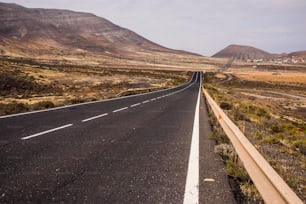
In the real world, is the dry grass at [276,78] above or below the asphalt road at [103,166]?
below

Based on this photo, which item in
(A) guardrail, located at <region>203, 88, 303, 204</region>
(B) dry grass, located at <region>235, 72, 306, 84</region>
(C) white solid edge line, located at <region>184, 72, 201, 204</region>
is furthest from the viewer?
(B) dry grass, located at <region>235, 72, 306, 84</region>

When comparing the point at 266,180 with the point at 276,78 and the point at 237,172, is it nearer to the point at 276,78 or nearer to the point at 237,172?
the point at 237,172

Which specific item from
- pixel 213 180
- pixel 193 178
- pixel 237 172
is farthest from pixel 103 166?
pixel 237 172

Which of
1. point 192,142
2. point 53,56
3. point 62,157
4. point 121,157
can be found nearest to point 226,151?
point 192,142

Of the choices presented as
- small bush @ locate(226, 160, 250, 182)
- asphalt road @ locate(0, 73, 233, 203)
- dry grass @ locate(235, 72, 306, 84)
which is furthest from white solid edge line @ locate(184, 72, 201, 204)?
dry grass @ locate(235, 72, 306, 84)

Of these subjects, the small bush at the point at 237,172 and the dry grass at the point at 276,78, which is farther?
the dry grass at the point at 276,78

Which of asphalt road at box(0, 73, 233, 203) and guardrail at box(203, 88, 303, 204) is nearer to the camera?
guardrail at box(203, 88, 303, 204)

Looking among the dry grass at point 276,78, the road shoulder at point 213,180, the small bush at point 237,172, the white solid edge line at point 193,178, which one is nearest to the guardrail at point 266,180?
the small bush at point 237,172

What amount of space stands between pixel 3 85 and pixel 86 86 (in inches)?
455

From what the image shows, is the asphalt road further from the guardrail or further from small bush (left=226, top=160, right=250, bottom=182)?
the guardrail

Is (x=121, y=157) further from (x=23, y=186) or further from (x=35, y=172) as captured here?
(x=23, y=186)

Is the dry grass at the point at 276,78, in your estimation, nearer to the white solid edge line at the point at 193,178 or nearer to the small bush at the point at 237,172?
the white solid edge line at the point at 193,178

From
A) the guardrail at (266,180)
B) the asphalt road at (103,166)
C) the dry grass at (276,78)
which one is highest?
the guardrail at (266,180)

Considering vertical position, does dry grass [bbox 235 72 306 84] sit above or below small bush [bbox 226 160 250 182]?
below
